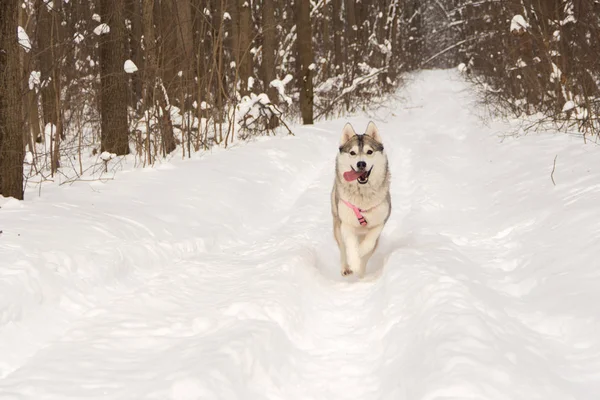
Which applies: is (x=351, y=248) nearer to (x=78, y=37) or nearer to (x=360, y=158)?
(x=360, y=158)

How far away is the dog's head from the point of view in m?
5.23

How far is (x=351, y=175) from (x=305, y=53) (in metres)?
12.0

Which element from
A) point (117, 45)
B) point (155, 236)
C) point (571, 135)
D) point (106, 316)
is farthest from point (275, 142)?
point (106, 316)

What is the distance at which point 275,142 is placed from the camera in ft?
41.0

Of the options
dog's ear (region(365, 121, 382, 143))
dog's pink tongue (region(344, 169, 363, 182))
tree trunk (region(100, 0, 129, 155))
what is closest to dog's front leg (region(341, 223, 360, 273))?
dog's pink tongue (region(344, 169, 363, 182))

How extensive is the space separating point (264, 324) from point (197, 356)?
0.64 m

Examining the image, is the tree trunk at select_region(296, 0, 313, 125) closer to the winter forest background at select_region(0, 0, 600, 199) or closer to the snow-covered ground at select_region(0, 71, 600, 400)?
the winter forest background at select_region(0, 0, 600, 199)

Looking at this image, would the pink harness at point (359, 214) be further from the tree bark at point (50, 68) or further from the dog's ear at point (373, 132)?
the tree bark at point (50, 68)

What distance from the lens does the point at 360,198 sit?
5340 mm

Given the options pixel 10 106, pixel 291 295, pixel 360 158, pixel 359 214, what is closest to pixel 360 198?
pixel 359 214

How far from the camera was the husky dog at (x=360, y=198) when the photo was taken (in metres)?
5.21

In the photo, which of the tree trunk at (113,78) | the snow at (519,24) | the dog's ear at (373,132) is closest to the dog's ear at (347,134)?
the dog's ear at (373,132)

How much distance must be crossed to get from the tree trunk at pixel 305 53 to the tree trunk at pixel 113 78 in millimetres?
7490

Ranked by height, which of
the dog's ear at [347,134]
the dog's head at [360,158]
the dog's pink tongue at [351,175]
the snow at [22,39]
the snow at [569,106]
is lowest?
the dog's pink tongue at [351,175]
